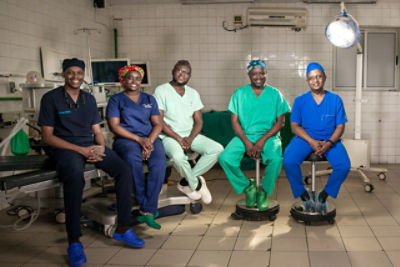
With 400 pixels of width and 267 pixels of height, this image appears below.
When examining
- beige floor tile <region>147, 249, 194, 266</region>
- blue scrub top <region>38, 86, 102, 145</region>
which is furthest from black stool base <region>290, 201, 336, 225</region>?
blue scrub top <region>38, 86, 102, 145</region>

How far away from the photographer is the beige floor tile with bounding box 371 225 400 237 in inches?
106

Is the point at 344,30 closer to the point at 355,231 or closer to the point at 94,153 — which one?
the point at 355,231

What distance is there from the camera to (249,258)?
7.71 feet

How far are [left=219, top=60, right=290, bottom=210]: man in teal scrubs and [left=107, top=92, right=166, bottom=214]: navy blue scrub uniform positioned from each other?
0.59 m

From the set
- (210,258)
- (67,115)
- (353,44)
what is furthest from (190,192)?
(353,44)

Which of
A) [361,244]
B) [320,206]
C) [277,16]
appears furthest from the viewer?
[277,16]

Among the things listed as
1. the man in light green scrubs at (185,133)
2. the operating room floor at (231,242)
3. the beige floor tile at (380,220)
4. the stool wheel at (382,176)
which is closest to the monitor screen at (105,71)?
the man in light green scrubs at (185,133)

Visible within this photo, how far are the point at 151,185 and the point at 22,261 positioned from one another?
94 cm

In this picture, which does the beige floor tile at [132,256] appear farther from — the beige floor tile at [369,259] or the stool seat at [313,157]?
the stool seat at [313,157]

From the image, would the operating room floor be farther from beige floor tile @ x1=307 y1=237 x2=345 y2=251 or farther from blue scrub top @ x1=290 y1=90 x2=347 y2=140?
blue scrub top @ x1=290 y1=90 x2=347 y2=140

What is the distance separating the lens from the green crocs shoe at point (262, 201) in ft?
9.94

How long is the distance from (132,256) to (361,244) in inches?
58.8

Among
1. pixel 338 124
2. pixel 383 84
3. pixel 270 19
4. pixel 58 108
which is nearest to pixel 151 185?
pixel 58 108

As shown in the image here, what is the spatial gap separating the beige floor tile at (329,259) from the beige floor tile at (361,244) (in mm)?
125
